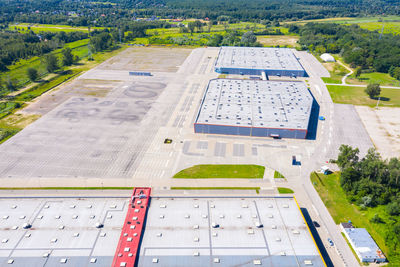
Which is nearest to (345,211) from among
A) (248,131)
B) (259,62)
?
(248,131)

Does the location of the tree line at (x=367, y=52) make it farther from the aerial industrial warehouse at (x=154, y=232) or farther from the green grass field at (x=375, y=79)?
the aerial industrial warehouse at (x=154, y=232)

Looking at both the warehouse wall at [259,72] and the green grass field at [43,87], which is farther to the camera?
the warehouse wall at [259,72]

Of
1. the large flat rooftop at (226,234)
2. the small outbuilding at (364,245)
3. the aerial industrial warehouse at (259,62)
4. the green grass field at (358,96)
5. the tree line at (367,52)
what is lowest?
the small outbuilding at (364,245)

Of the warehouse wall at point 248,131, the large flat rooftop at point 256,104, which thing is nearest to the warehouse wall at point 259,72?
the large flat rooftop at point 256,104

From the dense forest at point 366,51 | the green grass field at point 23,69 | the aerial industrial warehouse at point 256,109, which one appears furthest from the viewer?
the dense forest at point 366,51

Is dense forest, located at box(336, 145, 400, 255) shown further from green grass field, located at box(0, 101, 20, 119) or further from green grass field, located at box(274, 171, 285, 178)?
green grass field, located at box(0, 101, 20, 119)

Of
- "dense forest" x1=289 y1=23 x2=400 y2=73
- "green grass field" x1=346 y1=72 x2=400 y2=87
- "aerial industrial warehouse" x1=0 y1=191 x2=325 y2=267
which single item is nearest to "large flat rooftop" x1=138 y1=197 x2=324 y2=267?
"aerial industrial warehouse" x1=0 y1=191 x2=325 y2=267

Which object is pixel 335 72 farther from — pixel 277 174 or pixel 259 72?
pixel 277 174
